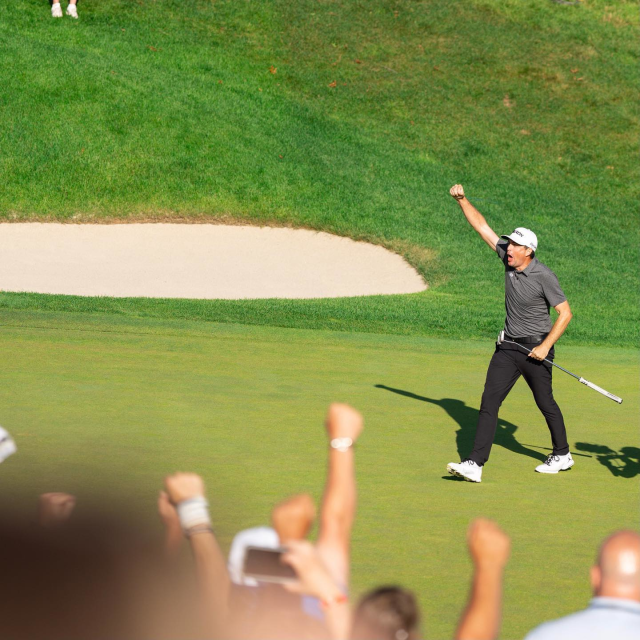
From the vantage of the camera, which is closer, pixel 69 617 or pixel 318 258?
pixel 69 617

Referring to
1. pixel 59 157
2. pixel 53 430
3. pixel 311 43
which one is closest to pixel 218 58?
pixel 311 43

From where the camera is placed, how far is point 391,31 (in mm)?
34156

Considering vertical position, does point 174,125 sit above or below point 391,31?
below

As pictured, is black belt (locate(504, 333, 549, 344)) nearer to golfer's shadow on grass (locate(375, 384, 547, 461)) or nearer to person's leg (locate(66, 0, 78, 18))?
golfer's shadow on grass (locate(375, 384, 547, 461))

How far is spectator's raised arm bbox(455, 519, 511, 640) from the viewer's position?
9.02ft

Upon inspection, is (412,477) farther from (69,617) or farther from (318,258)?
(318,258)

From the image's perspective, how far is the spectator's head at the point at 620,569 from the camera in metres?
2.92

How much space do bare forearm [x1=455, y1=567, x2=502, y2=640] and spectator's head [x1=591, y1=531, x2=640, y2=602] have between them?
336mm

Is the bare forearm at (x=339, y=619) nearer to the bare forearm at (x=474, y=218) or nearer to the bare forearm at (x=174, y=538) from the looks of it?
the bare forearm at (x=174, y=538)

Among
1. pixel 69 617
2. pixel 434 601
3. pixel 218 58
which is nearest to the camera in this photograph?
pixel 69 617

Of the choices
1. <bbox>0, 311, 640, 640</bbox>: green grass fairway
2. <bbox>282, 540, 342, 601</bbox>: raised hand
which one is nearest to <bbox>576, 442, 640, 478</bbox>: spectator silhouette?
<bbox>0, 311, 640, 640</bbox>: green grass fairway

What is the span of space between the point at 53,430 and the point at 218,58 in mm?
25298

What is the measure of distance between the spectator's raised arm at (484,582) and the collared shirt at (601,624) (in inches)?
6.6

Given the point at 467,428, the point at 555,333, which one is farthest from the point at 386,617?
the point at 467,428
